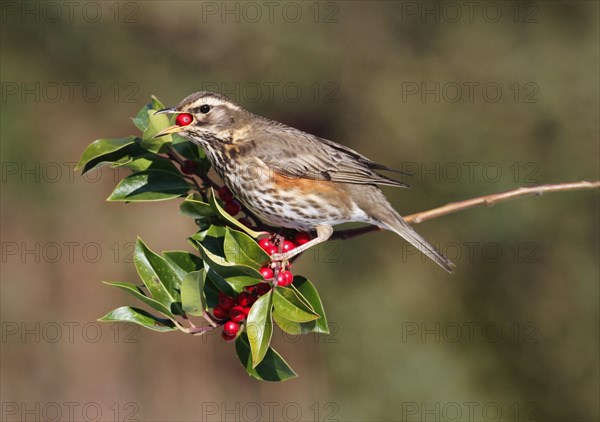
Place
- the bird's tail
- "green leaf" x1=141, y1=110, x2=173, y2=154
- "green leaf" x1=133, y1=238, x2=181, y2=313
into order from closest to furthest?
"green leaf" x1=133, y1=238, x2=181, y2=313
"green leaf" x1=141, y1=110, x2=173, y2=154
the bird's tail

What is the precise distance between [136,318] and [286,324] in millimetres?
643

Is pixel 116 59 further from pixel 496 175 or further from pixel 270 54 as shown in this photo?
pixel 496 175

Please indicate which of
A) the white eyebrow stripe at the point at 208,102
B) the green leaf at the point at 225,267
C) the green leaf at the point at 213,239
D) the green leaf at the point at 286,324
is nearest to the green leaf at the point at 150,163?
the white eyebrow stripe at the point at 208,102

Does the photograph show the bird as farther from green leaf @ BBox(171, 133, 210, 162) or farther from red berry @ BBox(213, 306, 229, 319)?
red berry @ BBox(213, 306, 229, 319)

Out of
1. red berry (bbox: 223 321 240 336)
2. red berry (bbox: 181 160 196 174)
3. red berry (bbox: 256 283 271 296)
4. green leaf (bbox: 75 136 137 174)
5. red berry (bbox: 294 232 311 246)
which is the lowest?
red berry (bbox: 223 321 240 336)

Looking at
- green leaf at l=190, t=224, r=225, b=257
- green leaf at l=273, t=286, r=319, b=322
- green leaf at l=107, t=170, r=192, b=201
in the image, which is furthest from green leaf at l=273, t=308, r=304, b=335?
green leaf at l=107, t=170, r=192, b=201

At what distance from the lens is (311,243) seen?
3666 mm

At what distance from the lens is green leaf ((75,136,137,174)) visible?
338cm

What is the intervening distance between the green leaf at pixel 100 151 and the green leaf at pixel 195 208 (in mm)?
460

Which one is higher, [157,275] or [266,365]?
[157,275]

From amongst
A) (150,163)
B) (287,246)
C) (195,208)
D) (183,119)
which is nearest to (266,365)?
(287,246)

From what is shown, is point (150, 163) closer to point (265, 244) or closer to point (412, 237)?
point (265, 244)

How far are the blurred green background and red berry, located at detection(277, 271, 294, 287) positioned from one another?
4.19 meters

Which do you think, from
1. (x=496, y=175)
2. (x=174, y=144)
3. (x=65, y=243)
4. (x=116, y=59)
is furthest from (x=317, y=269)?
(x=174, y=144)
